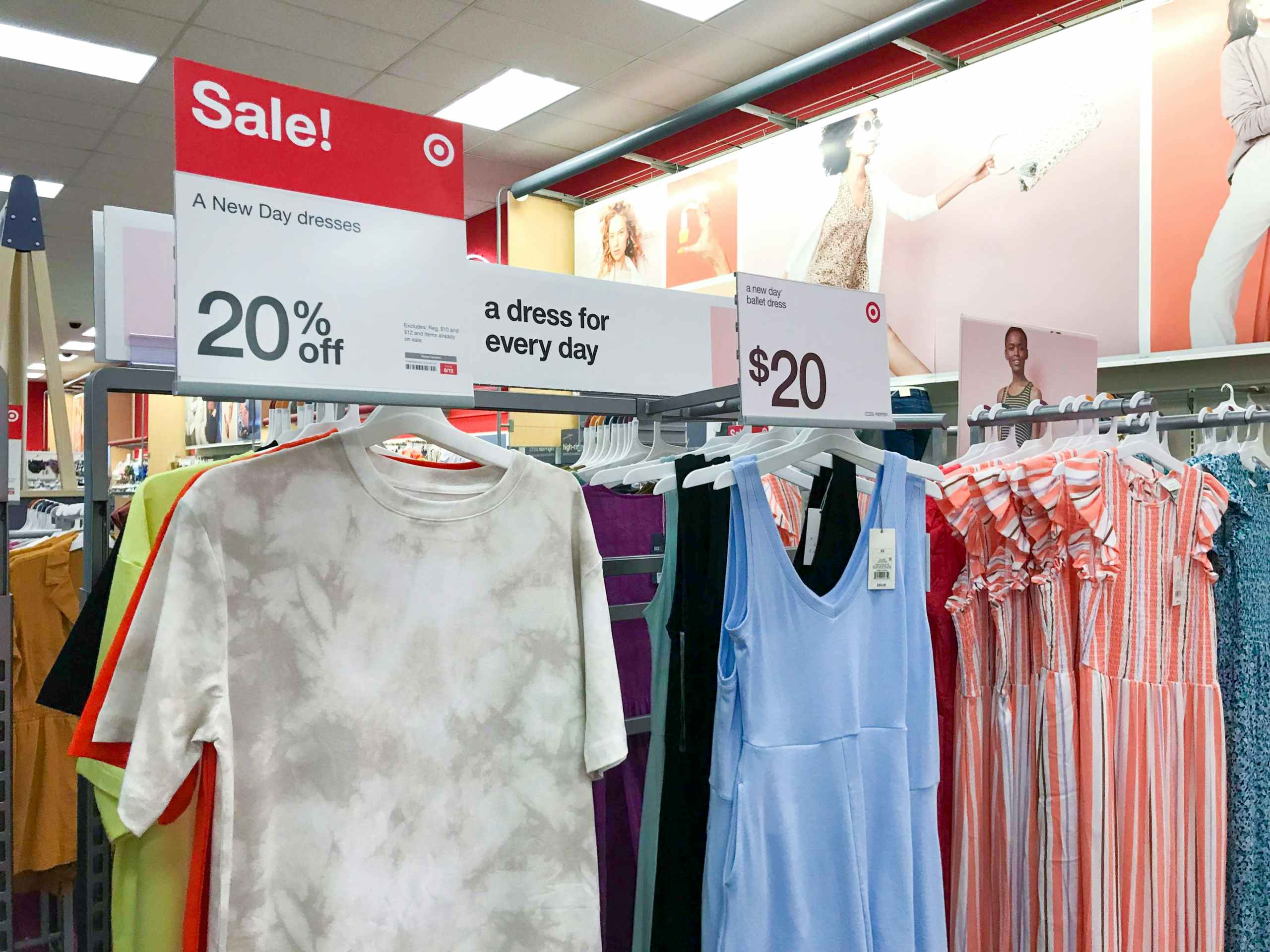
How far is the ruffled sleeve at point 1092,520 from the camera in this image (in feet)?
6.09

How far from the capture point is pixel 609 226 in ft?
24.0

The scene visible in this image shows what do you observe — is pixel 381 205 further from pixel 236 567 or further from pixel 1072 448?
pixel 1072 448

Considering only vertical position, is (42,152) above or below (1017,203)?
above

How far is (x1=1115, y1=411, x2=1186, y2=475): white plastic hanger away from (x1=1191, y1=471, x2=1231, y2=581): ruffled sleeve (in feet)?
0.25

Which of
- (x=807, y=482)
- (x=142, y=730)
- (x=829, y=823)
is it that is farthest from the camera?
(x=807, y=482)

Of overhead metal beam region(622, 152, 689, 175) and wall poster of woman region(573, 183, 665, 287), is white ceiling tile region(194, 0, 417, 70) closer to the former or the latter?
overhead metal beam region(622, 152, 689, 175)

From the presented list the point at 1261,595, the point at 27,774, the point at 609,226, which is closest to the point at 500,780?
the point at 1261,595

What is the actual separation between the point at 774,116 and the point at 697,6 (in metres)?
0.95

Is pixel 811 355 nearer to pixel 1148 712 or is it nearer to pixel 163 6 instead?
pixel 1148 712

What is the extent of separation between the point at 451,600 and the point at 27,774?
199 cm

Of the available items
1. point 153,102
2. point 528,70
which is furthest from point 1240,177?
point 153,102

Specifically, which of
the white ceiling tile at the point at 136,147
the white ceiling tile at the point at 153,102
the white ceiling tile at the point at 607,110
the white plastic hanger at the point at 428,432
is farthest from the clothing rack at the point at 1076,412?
the white ceiling tile at the point at 136,147

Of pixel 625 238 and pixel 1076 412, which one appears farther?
pixel 625 238

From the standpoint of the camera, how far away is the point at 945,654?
6.76 ft
